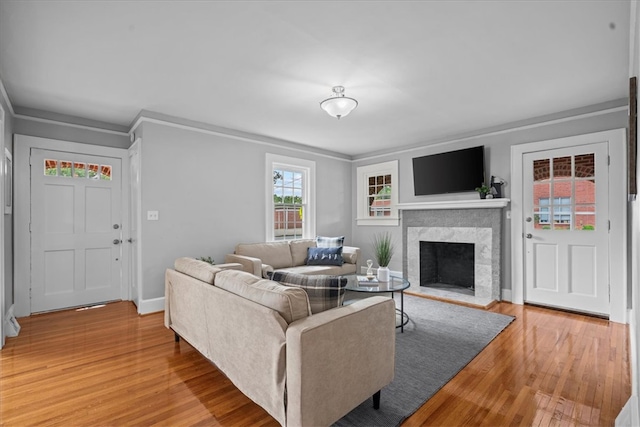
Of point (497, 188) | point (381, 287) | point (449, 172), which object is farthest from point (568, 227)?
point (381, 287)

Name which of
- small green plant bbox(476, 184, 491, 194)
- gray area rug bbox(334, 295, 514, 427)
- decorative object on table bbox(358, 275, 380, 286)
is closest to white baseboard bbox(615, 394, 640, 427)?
gray area rug bbox(334, 295, 514, 427)

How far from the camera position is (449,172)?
4.96m

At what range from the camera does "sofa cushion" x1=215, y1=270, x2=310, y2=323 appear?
1.65 meters

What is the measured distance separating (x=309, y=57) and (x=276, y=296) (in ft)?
6.45

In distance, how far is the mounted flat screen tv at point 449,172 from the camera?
15.3ft

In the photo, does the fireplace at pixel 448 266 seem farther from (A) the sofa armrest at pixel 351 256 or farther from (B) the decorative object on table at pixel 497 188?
(A) the sofa armrest at pixel 351 256

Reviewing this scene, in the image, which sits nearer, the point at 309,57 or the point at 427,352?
the point at 309,57

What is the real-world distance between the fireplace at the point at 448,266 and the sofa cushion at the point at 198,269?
374 cm

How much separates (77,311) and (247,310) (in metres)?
3.47

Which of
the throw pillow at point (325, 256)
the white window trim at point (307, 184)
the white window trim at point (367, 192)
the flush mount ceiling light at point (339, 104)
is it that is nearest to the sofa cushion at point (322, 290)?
the flush mount ceiling light at point (339, 104)

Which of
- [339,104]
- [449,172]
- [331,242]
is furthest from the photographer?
[331,242]

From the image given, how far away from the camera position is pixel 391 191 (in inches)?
232

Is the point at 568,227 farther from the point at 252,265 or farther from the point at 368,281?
the point at 252,265

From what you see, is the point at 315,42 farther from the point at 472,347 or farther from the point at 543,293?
the point at 543,293
